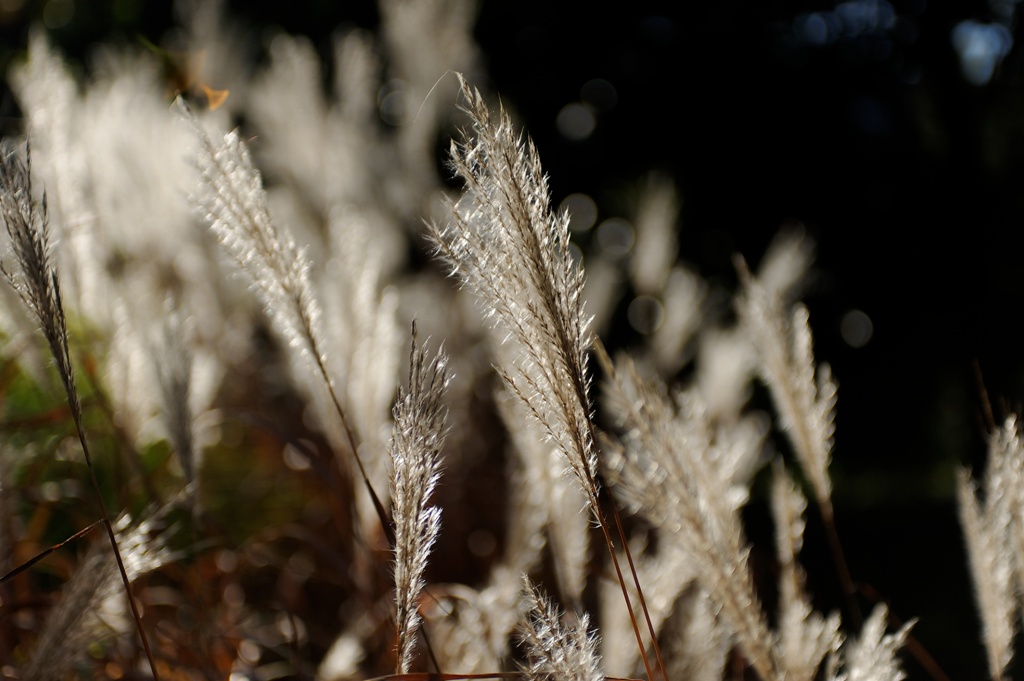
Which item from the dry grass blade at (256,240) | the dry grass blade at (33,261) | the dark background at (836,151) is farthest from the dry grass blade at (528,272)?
the dark background at (836,151)

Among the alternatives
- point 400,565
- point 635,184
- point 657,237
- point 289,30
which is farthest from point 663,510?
point 289,30

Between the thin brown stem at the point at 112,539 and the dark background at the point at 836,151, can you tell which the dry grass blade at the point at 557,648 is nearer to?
the thin brown stem at the point at 112,539

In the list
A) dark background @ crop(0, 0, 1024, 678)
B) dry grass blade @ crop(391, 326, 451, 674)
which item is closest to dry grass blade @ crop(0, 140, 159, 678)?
dry grass blade @ crop(391, 326, 451, 674)

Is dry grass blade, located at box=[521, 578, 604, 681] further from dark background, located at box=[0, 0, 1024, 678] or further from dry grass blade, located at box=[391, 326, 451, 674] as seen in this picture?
dark background, located at box=[0, 0, 1024, 678]

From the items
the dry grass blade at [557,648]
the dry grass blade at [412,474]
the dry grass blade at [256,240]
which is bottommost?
the dry grass blade at [557,648]

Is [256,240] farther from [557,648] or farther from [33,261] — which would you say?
[557,648]

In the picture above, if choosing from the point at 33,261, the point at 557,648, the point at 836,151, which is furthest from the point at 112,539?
the point at 836,151
